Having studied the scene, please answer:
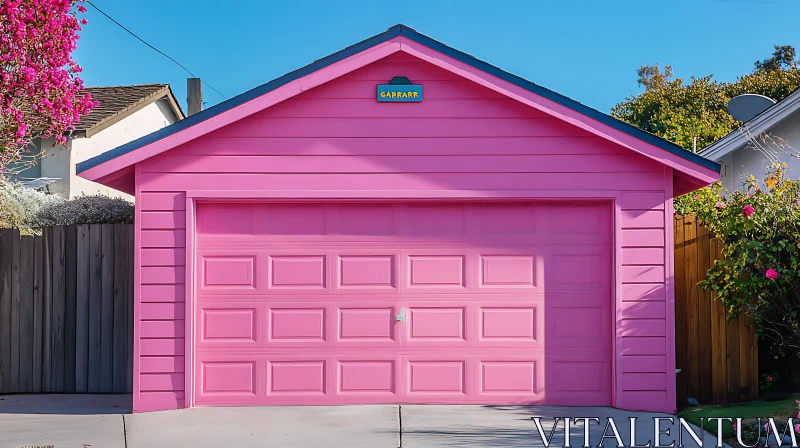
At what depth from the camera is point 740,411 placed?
862cm

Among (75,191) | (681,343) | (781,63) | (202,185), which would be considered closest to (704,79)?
(781,63)

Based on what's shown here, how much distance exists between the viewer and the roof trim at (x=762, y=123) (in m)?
14.1

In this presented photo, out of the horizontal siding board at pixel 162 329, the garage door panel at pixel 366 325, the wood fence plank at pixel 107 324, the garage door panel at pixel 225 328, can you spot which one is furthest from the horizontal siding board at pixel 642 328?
the wood fence plank at pixel 107 324

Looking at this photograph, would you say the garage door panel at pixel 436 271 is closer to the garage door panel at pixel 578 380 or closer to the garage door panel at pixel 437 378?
the garage door panel at pixel 437 378

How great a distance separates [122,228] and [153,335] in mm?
1847

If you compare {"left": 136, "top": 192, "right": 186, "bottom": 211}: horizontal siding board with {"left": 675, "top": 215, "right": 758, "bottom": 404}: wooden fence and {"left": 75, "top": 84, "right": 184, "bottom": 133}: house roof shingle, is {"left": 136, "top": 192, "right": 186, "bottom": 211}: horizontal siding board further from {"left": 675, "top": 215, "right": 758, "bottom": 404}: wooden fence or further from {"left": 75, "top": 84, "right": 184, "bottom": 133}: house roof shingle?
{"left": 75, "top": 84, "right": 184, "bottom": 133}: house roof shingle

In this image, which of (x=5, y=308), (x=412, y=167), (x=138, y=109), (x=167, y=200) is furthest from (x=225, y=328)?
(x=138, y=109)

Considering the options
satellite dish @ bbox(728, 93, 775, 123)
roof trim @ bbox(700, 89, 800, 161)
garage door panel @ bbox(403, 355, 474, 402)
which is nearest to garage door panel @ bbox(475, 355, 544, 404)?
garage door panel @ bbox(403, 355, 474, 402)

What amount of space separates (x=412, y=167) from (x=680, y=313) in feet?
11.2

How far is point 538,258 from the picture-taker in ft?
29.8

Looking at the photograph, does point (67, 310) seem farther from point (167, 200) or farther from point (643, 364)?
point (643, 364)

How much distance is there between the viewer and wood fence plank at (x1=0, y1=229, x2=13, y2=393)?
10.2m

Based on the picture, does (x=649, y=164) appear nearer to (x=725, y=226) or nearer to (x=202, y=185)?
(x=725, y=226)

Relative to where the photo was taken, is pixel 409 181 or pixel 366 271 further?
pixel 366 271
